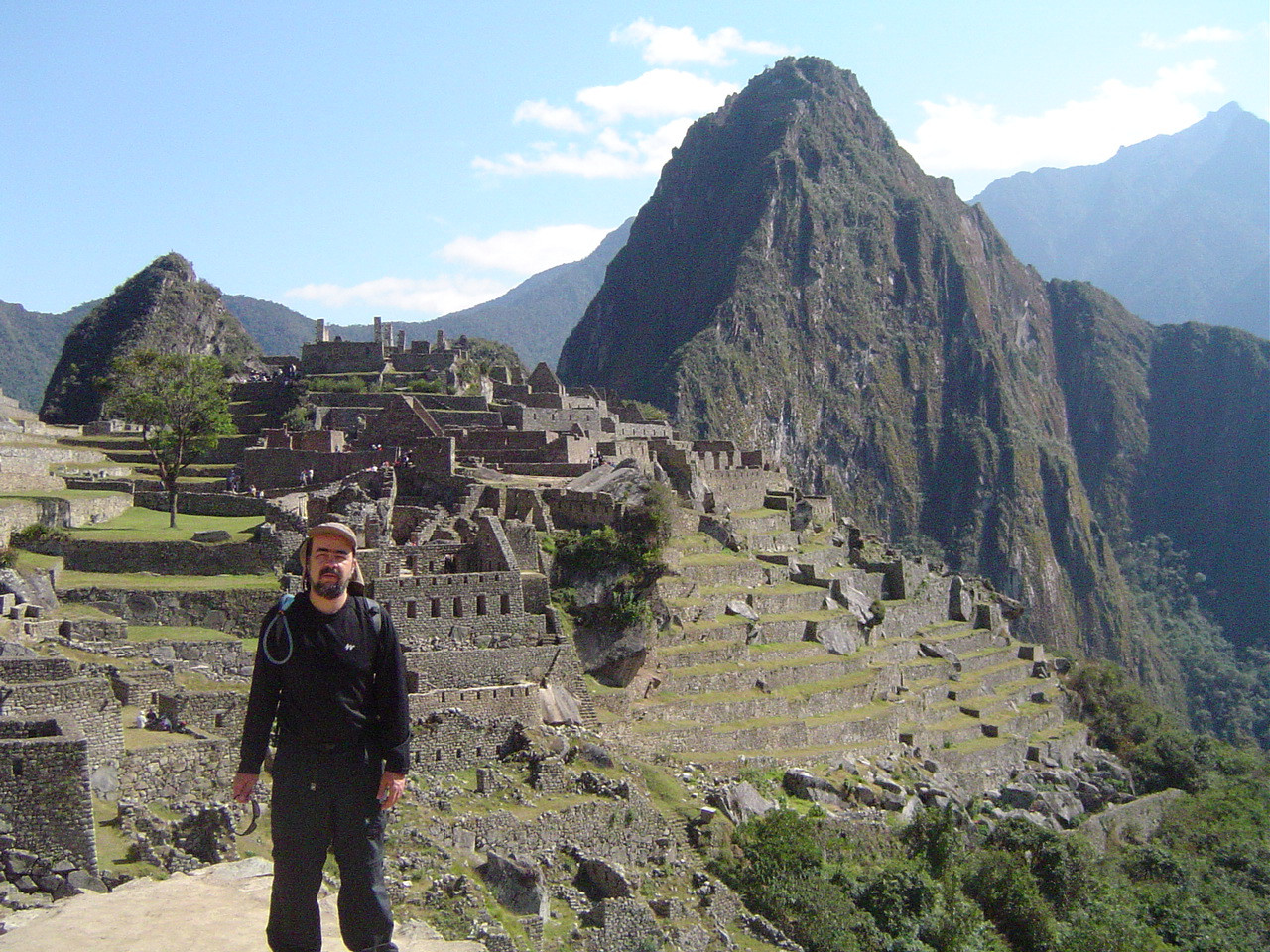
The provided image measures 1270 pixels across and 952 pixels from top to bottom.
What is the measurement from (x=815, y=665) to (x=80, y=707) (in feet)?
76.4

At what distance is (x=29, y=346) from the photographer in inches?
4530

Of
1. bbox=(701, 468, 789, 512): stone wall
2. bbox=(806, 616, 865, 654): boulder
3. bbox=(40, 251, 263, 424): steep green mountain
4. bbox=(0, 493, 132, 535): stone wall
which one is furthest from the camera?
bbox=(40, 251, 263, 424): steep green mountain

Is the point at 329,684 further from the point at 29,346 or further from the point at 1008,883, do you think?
the point at 29,346

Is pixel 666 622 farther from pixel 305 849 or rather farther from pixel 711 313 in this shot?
pixel 711 313

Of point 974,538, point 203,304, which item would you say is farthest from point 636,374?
point 203,304

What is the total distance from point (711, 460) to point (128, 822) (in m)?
35.0

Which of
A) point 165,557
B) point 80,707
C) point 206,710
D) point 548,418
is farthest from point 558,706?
point 548,418

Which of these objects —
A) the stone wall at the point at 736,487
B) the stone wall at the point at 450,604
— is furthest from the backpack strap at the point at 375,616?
the stone wall at the point at 736,487

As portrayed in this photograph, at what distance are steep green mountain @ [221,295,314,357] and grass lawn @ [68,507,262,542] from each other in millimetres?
87424

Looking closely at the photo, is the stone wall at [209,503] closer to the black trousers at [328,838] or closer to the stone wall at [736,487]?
the stone wall at [736,487]

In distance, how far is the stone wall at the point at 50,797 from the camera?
1245cm

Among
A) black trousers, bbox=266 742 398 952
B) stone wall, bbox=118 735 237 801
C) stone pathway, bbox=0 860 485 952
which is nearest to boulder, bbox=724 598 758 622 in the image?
stone wall, bbox=118 735 237 801

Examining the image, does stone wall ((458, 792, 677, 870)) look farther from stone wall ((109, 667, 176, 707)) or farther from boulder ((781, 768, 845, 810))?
boulder ((781, 768, 845, 810))

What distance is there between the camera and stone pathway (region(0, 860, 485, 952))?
9.90 meters
